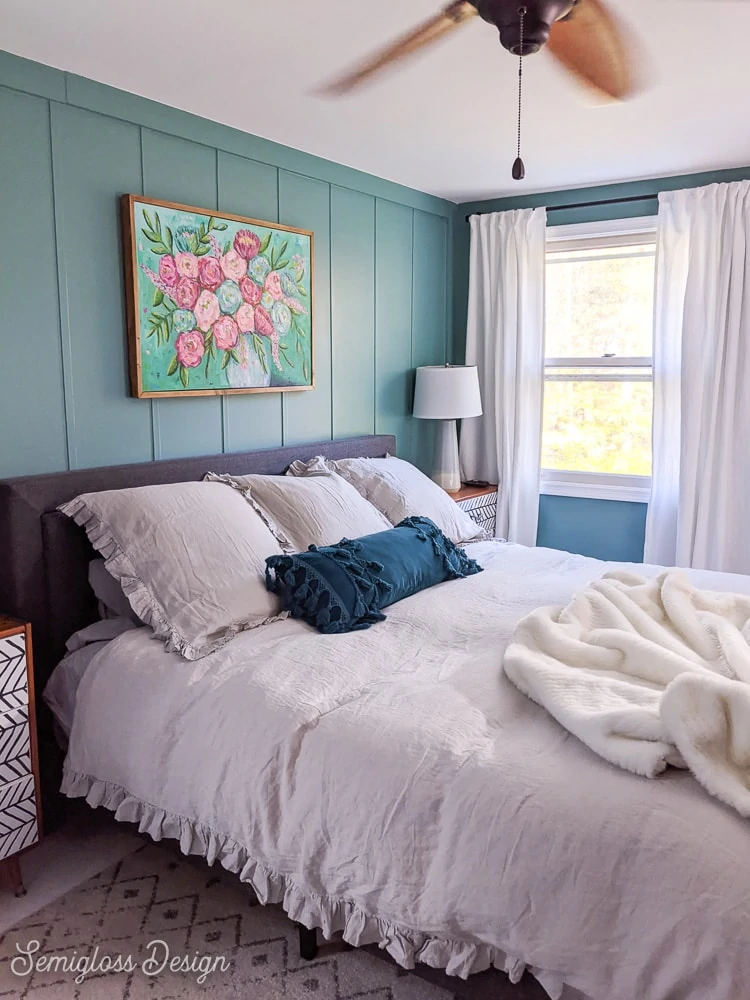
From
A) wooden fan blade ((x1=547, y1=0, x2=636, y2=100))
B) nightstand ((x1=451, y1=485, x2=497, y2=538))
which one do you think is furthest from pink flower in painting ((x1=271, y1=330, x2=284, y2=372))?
wooden fan blade ((x1=547, y1=0, x2=636, y2=100))

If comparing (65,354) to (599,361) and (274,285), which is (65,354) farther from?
(599,361)

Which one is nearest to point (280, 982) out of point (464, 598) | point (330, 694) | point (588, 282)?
point (330, 694)

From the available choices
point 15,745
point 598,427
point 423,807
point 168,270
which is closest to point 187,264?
point 168,270

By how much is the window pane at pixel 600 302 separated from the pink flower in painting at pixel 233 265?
6.60 ft

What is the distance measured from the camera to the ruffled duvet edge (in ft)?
4.92

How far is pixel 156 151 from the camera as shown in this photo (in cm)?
283

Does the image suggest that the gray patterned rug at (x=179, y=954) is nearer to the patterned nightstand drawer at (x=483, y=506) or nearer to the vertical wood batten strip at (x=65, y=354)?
the vertical wood batten strip at (x=65, y=354)

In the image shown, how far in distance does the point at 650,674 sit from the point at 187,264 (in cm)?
217

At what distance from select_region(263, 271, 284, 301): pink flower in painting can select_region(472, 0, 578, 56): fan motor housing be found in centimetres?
146

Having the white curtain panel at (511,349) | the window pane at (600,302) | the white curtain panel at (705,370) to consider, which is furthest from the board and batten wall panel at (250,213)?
the white curtain panel at (705,370)

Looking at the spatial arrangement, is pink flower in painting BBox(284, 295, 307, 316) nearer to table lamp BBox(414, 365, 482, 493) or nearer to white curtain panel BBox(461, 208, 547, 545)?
table lamp BBox(414, 365, 482, 493)

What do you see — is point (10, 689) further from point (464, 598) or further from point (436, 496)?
point (436, 496)

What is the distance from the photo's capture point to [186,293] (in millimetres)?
A: 2957

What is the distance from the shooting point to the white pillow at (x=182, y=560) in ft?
7.42
